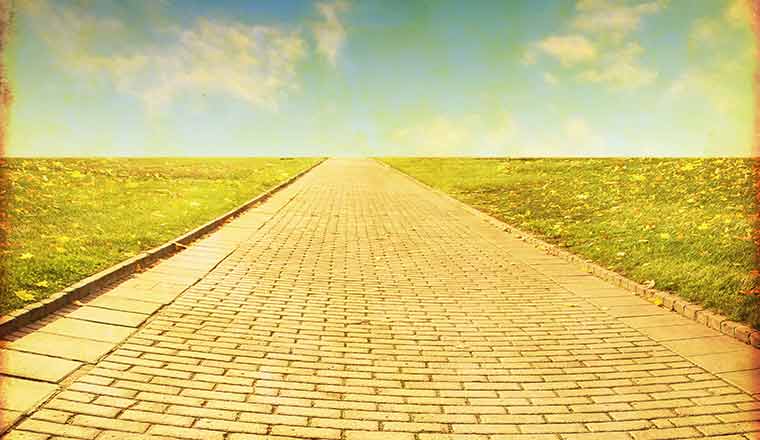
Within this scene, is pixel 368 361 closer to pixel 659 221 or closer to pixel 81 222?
pixel 81 222

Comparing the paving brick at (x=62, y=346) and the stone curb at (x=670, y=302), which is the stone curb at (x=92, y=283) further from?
the stone curb at (x=670, y=302)

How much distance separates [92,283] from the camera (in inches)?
241

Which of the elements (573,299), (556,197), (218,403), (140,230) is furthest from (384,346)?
(556,197)

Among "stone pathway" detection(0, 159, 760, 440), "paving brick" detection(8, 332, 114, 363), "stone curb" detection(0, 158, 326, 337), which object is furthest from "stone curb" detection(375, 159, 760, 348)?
"stone curb" detection(0, 158, 326, 337)

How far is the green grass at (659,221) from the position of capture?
22.8ft

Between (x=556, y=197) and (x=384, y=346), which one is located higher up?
(x=556, y=197)

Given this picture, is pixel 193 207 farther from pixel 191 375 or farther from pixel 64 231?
pixel 191 375

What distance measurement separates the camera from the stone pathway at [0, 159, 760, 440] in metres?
3.60

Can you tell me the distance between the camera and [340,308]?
6.13 m

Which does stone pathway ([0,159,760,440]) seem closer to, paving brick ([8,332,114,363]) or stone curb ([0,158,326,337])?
paving brick ([8,332,114,363])

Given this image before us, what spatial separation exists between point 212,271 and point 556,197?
12228 millimetres

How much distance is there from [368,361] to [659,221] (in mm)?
8646

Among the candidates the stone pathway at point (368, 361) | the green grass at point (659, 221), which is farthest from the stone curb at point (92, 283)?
the green grass at point (659, 221)

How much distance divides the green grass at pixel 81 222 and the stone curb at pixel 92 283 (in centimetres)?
15
